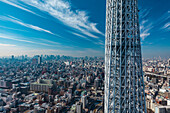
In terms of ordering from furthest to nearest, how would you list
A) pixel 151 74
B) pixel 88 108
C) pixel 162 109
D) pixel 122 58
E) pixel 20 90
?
pixel 151 74, pixel 20 90, pixel 88 108, pixel 162 109, pixel 122 58

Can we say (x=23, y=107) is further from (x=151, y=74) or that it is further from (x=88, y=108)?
(x=151, y=74)

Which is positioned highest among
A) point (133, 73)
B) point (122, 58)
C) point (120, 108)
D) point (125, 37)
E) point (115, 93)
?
point (125, 37)

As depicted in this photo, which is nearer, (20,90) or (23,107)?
(23,107)

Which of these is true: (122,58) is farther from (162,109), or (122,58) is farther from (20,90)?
(20,90)

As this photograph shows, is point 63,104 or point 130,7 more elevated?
point 130,7

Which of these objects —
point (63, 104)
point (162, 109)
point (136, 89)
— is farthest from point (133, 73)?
point (63, 104)

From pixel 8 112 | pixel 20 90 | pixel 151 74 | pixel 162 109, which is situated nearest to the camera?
pixel 162 109
